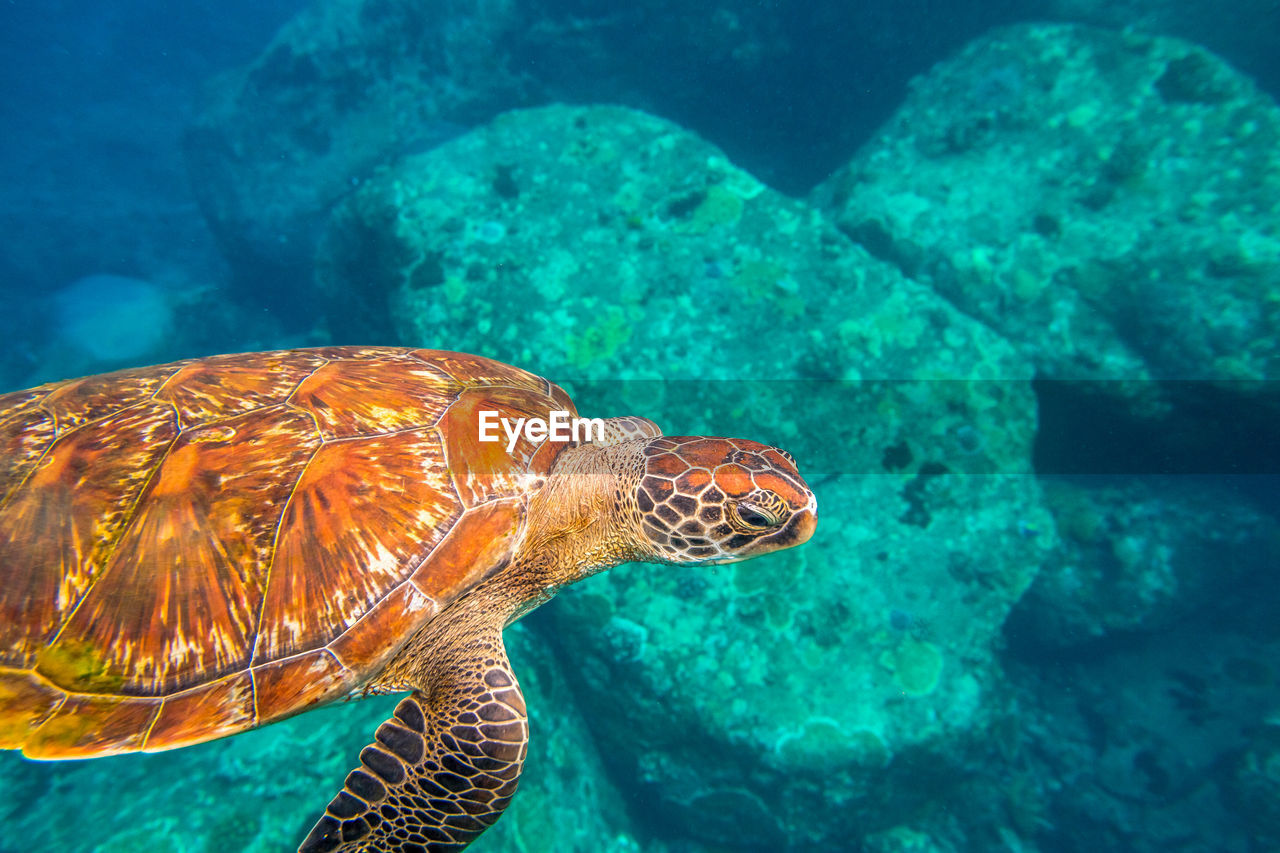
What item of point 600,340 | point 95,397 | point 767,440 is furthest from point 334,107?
point 767,440

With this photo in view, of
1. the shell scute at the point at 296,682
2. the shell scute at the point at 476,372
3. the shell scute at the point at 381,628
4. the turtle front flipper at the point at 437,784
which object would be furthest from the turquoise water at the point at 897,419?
the shell scute at the point at 296,682

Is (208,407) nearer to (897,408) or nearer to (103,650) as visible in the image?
(103,650)

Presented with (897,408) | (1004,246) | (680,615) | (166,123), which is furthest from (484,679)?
(166,123)

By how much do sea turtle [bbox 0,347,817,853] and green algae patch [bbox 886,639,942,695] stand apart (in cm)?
278

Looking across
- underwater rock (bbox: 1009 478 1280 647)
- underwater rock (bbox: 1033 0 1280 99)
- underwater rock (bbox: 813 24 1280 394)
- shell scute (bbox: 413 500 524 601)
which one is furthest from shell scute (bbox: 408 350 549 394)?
underwater rock (bbox: 1033 0 1280 99)

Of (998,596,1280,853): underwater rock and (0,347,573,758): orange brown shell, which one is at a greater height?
(0,347,573,758): orange brown shell

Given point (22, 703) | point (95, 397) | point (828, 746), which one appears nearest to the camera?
point (22, 703)

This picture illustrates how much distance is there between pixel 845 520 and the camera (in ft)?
14.1

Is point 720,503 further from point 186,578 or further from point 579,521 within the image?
point 186,578

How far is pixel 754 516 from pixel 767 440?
251cm

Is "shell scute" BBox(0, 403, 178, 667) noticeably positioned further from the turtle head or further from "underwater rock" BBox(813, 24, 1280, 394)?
"underwater rock" BBox(813, 24, 1280, 394)

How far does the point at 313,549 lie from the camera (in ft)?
5.79

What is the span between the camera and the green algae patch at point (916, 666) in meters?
3.94

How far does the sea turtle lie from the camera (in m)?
1.62
